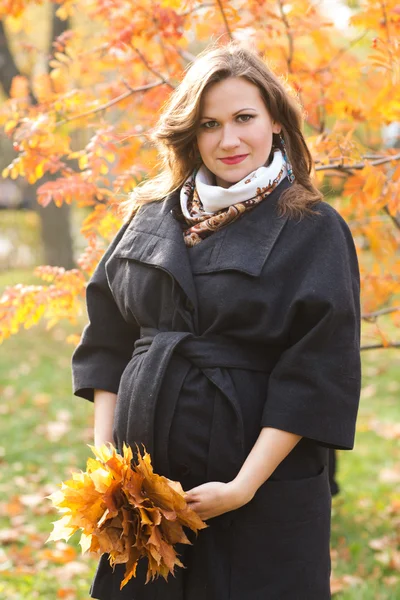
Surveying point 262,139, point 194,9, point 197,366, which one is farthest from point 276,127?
point 194,9

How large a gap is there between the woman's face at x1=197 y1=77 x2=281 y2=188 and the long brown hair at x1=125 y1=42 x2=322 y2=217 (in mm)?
25

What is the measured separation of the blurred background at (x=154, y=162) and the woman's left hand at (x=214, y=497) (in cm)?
118

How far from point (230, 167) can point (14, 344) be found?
8.09 meters

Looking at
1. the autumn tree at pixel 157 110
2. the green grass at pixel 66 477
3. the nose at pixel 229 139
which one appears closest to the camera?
the nose at pixel 229 139

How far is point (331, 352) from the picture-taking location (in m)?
2.06

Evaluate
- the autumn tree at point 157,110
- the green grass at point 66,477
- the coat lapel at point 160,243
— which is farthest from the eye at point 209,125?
the green grass at point 66,477

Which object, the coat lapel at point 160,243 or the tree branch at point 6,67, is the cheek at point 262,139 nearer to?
the coat lapel at point 160,243

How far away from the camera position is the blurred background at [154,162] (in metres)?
3.17

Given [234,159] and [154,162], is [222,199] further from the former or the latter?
[154,162]

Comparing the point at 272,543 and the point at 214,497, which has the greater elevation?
the point at 214,497

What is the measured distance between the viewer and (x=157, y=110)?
10.7 ft

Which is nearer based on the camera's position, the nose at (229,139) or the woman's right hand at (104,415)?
the nose at (229,139)

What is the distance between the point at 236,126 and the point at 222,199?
0.22 m

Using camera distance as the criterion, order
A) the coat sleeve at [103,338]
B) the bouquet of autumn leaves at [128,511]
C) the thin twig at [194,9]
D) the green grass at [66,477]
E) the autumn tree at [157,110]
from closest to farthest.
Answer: the bouquet of autumn leaves at [128,511]
the coat sleeve at [103,338]
the autumn tree at [157,110]
the thin twig at [194,9]
the green grass at [66,477]
